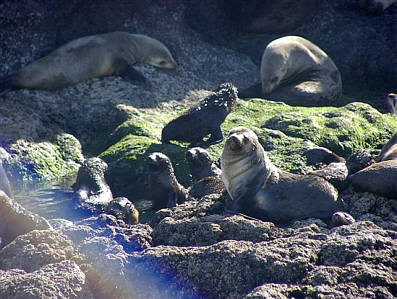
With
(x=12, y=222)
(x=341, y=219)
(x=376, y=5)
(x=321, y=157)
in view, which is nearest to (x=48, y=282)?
(x=12, y=222)

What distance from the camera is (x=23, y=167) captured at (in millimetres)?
9156

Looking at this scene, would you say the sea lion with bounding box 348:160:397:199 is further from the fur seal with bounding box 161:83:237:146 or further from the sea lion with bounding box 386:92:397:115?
the sea lion with bounding box 386:92:397:115

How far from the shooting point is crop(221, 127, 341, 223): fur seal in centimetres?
620

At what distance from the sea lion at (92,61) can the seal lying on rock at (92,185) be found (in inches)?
126

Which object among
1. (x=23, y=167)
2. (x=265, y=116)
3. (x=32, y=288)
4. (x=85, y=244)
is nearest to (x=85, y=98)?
(x=23, y=167)

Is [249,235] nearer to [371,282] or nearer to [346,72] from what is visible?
[371,282]

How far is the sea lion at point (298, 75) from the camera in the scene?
12.0 metres

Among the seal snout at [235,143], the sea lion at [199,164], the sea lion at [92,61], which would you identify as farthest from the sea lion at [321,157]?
the sea lion at [92,61]

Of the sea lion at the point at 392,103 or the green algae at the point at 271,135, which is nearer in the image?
the green algae at the point at 271,135

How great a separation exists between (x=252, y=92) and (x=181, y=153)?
3719 mm

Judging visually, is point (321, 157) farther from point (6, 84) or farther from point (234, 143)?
point (6, 84)

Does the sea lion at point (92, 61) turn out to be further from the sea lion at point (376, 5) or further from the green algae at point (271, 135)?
the sea lion at point (376, 5)

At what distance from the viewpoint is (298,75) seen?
12.8 metres

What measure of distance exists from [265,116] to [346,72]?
419cm
